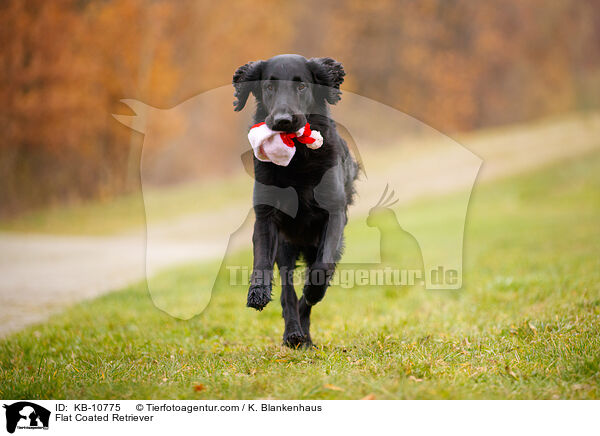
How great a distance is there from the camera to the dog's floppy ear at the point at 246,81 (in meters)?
3.17

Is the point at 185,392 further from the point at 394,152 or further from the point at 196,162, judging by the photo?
the point at 196,162

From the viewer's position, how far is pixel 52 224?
13.8 metres

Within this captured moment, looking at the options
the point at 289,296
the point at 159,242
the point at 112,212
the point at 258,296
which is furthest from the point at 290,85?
the point at 112,212

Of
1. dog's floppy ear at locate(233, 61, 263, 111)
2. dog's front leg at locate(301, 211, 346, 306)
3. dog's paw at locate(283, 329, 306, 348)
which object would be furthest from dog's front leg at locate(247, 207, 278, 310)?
dog's floppy ear at locate(233, 61, 263, 111)

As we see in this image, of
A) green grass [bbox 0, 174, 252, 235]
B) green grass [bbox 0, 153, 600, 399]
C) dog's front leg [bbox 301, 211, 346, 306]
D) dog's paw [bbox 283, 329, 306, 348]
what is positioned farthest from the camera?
green grass [bbox 0, 174, 252, 235]

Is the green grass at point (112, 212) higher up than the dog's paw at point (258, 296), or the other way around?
the green grass at point (112, 212)

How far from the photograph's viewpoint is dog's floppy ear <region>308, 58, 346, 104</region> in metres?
3.15

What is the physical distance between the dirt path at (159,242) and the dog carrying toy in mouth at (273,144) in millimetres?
1403

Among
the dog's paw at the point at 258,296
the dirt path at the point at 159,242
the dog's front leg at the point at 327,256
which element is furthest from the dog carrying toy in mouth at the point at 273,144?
the dirt path at the point at 159,242

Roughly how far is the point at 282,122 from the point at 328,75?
0.57m

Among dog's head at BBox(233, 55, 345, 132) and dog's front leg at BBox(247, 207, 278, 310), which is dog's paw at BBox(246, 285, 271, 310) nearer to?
dog's front leg at BBox(247, 207, 278, 310)

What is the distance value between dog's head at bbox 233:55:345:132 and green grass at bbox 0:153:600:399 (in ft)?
4.03
